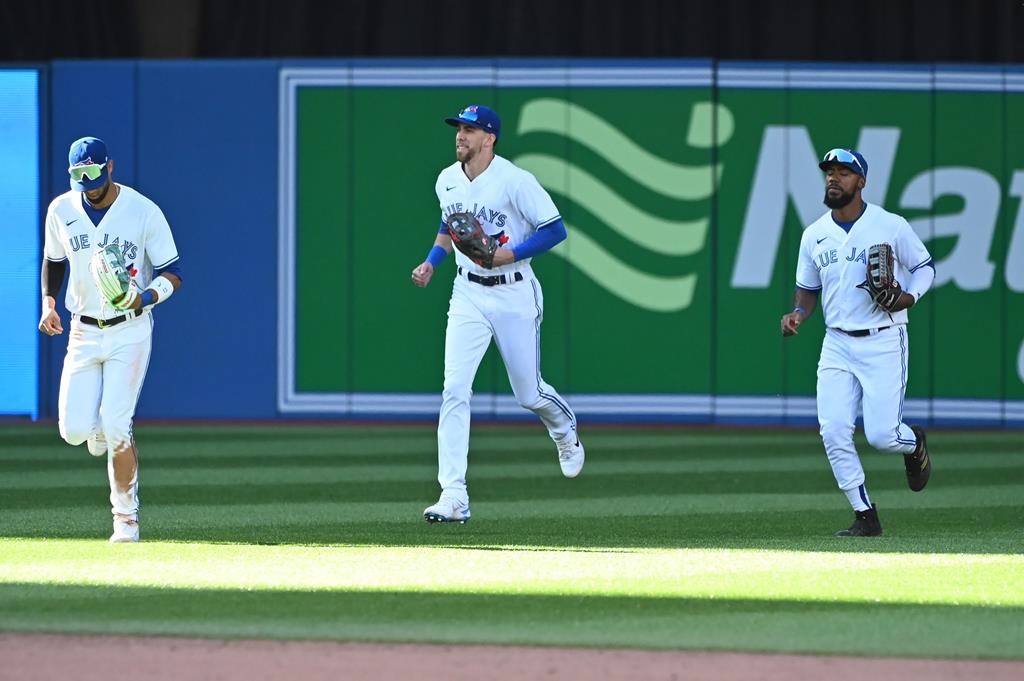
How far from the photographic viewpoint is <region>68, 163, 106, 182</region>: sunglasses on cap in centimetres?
898

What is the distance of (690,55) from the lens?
782 inches

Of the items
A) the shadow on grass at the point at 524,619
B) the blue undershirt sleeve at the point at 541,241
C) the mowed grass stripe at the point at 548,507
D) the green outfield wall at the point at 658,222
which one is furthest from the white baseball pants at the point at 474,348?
the green outfield wall at the point at 658,222

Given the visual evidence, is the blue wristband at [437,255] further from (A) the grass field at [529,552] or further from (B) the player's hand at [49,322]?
(B) the player's hand at [49,322]

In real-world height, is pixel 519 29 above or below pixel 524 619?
above

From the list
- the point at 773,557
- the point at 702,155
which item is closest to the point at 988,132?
the point at 702,155

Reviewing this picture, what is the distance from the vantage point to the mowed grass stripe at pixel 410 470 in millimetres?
12883

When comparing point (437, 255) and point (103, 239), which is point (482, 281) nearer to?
point (437, 255)

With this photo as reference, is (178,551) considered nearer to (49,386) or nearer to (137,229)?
(137,229)

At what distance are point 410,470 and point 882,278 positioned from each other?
5252 mm

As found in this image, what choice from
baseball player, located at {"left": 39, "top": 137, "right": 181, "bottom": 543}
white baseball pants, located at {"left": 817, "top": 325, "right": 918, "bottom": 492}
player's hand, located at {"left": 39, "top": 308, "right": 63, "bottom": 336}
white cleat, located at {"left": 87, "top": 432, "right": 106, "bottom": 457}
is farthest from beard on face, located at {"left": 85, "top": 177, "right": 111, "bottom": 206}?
white baseball pants, located at {"left": 817, "top": 325, "right": 918, "bottom": 492}

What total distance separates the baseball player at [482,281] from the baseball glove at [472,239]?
0.28 ft

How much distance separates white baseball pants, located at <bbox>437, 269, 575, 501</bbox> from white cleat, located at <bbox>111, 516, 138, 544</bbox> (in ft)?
5.63

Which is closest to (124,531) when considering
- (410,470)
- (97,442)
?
(97,442)

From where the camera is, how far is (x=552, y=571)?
812 cm
